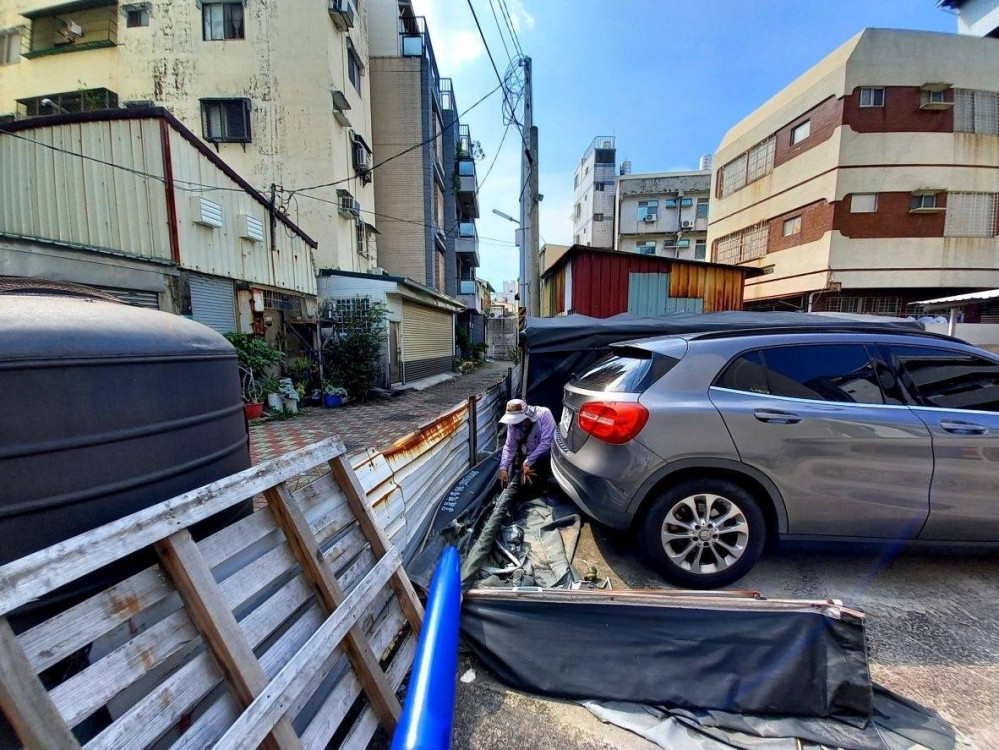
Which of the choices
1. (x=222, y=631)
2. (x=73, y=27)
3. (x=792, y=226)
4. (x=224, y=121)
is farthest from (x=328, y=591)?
(x=792, y=226)

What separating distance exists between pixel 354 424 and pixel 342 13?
1318cm

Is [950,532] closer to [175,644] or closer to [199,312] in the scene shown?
[175,644]

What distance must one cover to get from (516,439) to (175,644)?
117 inches

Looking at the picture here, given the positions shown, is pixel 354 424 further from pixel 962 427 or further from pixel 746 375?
pixel 962 427

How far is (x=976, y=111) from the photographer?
15781mm

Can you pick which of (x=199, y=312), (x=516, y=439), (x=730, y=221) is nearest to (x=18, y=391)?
(x=516, y=439)

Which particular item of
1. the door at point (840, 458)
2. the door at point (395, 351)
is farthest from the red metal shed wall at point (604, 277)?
the door at point (840, 458)

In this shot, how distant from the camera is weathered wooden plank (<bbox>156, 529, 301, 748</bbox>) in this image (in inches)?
49.3

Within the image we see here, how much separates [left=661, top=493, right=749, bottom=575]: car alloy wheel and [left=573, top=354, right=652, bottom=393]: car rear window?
81 cm

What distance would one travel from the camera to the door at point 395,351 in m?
11.6

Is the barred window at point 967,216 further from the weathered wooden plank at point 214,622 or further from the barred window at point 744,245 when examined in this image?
the weathered wooden plank at point 214,622

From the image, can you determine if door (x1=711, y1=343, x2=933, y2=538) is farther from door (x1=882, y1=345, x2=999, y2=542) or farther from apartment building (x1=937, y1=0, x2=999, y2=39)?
apartment building (x1=937, y1=0, x2=999, y2=39)

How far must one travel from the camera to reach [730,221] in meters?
21.8

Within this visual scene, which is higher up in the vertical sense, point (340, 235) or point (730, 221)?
point (730, 221)
